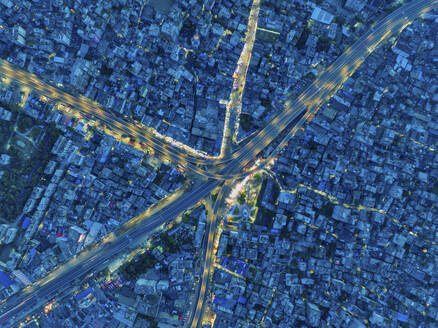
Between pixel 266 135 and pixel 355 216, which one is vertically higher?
pixel 266 135

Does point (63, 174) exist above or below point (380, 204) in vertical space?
below

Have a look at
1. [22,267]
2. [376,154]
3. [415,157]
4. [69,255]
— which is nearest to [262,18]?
[376,154]

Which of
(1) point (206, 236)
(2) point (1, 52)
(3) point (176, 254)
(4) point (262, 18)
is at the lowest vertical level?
(3) point (176, 254)

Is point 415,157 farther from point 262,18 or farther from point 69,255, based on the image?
point 69,255

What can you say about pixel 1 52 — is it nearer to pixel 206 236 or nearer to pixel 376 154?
pixel 206 236

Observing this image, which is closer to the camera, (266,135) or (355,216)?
(355,216)

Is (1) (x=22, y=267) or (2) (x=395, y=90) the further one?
(2) (x=395, y=90)
